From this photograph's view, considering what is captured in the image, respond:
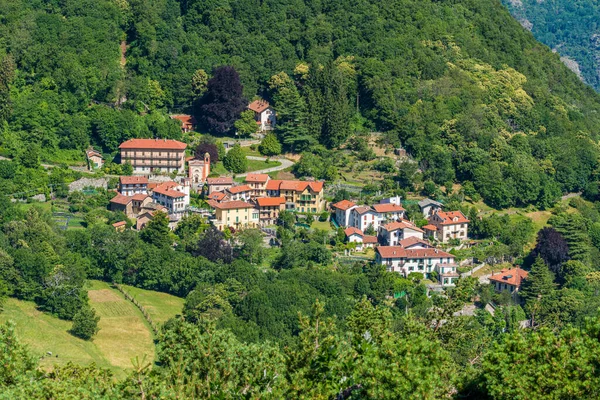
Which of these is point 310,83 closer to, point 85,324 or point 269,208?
point 269,208

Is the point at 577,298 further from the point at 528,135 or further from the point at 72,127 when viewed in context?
the point at 72,127

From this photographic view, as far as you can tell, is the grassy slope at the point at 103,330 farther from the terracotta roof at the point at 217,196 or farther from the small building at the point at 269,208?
the small building at the point at 269,208

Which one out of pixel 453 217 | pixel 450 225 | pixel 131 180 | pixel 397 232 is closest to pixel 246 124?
pixel 131 180

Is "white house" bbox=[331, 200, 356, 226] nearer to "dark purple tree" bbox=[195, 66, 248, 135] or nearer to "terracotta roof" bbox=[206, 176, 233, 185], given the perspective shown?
"terracotta roof" bbox=[206, 176, 233, 185]

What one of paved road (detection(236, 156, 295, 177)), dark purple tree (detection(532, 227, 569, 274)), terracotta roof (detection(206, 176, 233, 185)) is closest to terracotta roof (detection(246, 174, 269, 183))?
terracotta roof (detection(206, 176, 233, 185))


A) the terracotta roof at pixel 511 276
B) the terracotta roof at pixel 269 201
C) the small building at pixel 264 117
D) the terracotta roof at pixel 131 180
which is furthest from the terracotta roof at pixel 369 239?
the small building at pixel 264 117
